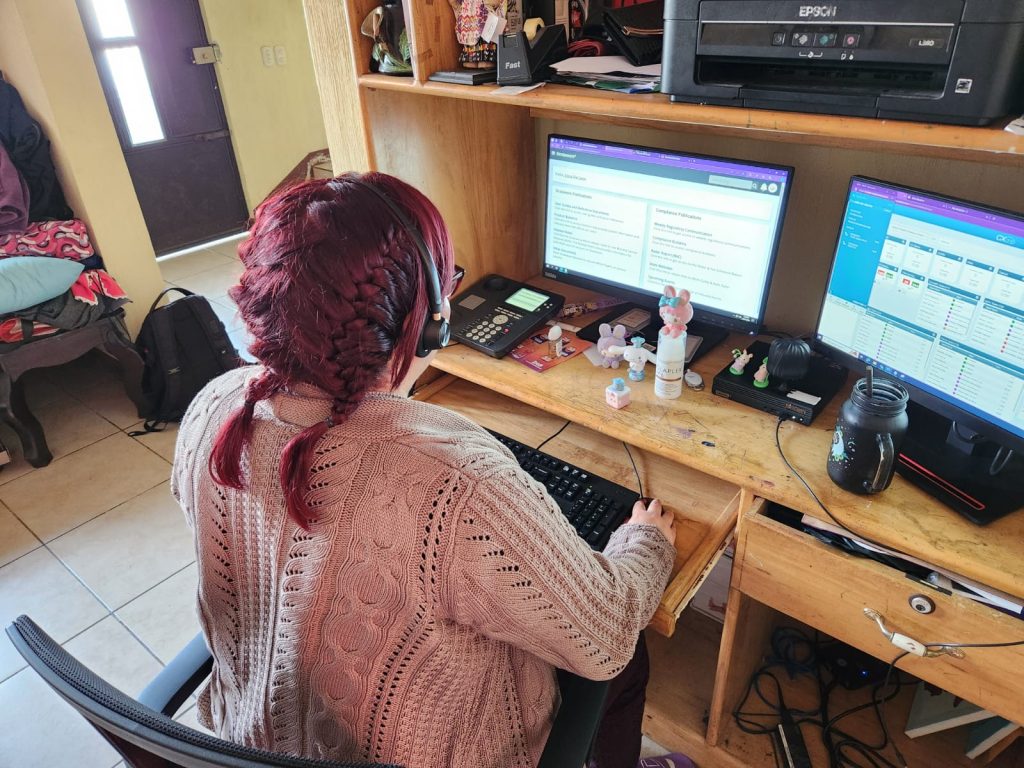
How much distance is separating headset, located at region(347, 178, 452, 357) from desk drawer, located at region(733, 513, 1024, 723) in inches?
20.6

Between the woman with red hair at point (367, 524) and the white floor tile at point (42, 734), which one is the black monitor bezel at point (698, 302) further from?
the white floor tile at point (42, 734)

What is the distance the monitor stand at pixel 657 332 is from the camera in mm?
1378

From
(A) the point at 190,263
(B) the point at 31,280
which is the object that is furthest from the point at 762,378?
(A) the point at 190,263

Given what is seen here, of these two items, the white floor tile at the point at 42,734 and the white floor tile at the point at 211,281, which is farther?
the white floor tile at the point at 211,281

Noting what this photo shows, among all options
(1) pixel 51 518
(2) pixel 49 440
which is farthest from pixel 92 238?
(1) pixel 51 518

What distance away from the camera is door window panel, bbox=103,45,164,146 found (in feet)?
13.3

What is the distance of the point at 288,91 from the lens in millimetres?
4758

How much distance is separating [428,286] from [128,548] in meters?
1.79

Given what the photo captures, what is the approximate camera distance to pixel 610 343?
1.37 m

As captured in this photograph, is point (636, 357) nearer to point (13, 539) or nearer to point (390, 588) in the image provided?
point (390, 588)

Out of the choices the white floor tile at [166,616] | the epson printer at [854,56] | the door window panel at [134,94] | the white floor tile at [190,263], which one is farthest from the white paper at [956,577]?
the door window panel at [134,94]

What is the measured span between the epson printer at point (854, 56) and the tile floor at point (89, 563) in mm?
901

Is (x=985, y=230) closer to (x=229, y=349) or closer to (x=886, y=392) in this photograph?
(x=886, y=392)

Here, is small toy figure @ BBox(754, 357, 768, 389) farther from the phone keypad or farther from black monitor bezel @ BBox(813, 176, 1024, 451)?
the phone keypad
